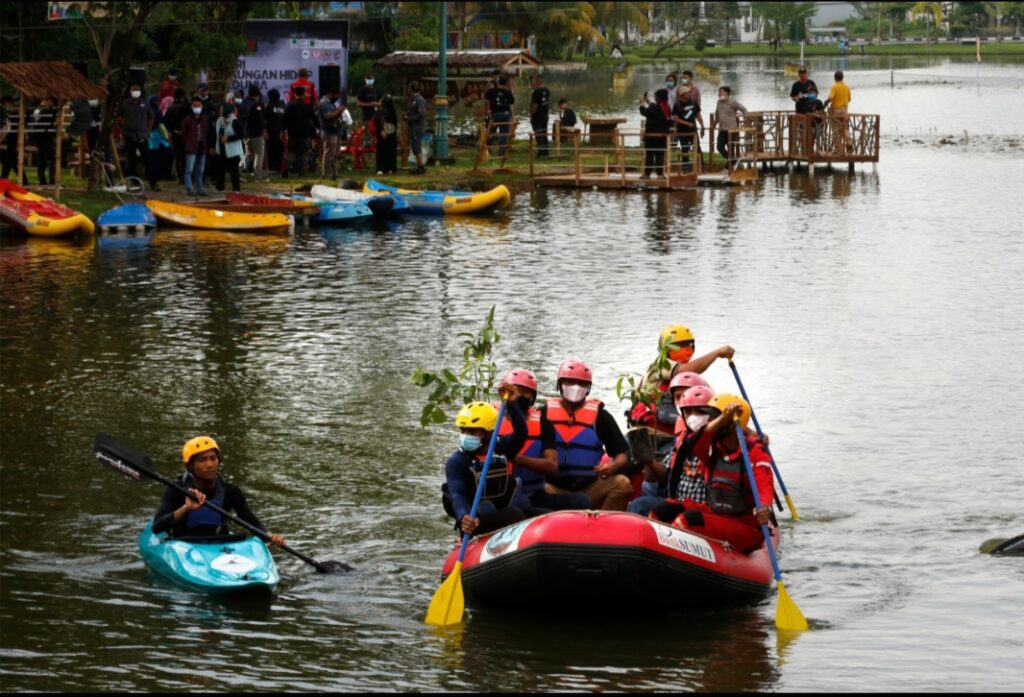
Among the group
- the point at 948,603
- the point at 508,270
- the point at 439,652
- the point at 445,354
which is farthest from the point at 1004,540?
the point at 508,270

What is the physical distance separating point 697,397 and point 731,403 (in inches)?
12.6

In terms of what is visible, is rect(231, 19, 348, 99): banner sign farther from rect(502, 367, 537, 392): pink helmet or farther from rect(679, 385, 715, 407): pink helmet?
rect(679, 385, 715, 407): pink helmet

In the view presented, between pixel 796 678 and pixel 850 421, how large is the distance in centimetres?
713

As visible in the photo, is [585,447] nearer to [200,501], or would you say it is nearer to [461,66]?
[200,501]

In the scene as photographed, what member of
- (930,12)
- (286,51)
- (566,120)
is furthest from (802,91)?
(930,12)

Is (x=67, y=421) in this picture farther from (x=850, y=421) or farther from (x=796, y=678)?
(x=796, y=678)

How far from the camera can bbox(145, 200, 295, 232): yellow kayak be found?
1198 inches

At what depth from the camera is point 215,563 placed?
12344mm

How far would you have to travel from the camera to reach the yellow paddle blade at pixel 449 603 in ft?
38.6

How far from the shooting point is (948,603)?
12.3 metres

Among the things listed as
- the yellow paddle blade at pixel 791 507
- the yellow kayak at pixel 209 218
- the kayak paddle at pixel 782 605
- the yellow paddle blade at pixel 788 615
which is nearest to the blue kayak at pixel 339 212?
the yellow kayak at pixel 209 218

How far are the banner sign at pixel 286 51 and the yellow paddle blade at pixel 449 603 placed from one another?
90.2 ft

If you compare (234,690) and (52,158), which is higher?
(52,158)

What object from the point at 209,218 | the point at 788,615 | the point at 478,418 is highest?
the point at 209,218
